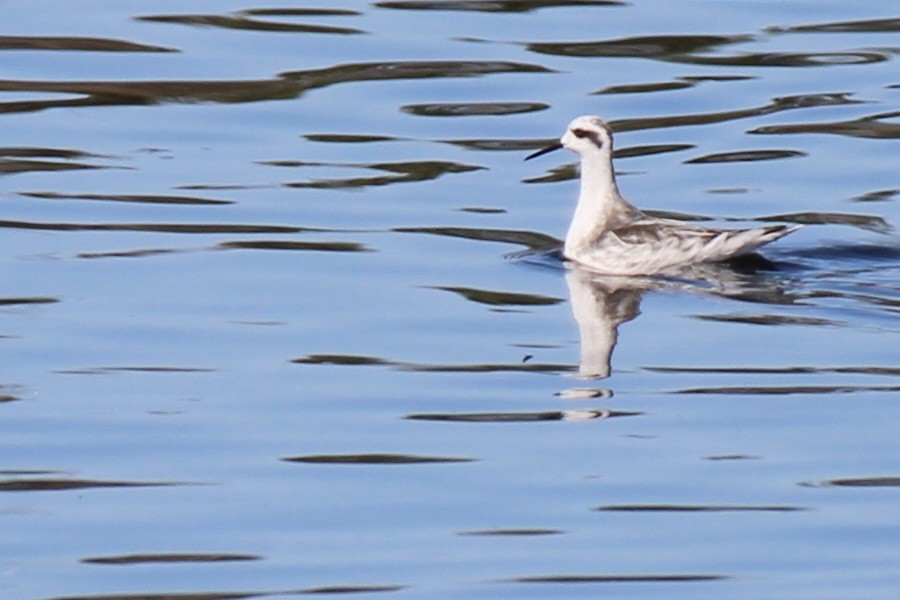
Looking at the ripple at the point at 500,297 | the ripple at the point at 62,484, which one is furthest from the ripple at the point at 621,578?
the ripple at the point at 500,297

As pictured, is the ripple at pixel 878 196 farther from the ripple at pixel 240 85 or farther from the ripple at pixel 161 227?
the ripple at pixel 240 85

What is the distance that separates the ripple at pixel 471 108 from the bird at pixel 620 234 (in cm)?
435

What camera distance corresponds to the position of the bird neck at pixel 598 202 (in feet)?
50.6

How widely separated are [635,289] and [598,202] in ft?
4.57

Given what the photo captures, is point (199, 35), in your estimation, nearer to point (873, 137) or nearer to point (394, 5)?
point (394, 5)

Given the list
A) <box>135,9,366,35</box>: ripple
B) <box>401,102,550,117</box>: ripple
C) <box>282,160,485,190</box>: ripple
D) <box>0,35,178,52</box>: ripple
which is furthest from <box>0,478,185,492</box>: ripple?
<box>135,9,366,35</box>: ripple

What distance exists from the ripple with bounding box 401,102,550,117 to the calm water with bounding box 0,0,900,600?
71 millimetres

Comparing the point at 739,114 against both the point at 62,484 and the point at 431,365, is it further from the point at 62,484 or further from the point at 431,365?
the point at 62,484

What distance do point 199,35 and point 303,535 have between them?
14.1 metres

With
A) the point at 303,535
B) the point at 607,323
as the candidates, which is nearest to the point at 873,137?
the point at 607,323

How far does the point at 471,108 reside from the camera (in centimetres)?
2039

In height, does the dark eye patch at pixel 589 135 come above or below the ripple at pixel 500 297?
above

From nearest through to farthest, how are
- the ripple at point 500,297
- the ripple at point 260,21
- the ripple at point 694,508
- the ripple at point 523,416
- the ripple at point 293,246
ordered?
the ripple at point 694,508 < the ripple at point 523,416 < the ripple at point 500,297 < the ripple at point 293,246 < the ripple at point 260,21

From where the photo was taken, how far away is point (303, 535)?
9.28 m
